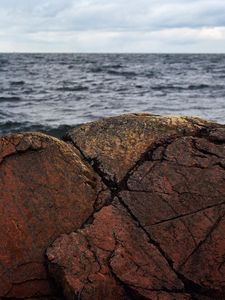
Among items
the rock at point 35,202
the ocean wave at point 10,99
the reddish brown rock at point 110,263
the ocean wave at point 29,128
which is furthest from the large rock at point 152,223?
the ocean wave at point 10,99

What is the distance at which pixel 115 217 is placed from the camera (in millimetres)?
4289

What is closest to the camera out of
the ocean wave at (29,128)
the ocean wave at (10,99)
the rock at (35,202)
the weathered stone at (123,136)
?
the rock at (35,202)

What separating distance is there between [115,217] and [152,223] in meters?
0.34

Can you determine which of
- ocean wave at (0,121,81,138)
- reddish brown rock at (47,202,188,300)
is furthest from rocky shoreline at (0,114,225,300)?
ocean wave at (0,121,81,138)

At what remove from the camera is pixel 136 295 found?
3977 mm

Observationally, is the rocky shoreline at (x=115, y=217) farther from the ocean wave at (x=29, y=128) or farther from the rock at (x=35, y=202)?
the ocean wave at (x=29, y=128)

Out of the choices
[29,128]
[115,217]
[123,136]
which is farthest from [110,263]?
[29,128]

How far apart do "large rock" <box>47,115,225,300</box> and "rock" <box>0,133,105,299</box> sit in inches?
6.3

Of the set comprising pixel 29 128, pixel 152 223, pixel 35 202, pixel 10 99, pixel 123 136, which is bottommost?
pixel 10 99

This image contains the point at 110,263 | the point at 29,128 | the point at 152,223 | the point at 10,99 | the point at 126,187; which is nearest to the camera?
the point at 110,263

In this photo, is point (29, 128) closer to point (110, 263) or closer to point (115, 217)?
point (115, 217)

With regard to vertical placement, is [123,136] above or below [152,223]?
above

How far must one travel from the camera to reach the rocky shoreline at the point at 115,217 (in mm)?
4023

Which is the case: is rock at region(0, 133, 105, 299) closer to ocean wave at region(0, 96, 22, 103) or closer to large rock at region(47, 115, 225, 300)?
large rock at region(47, 115, 225, 300)
